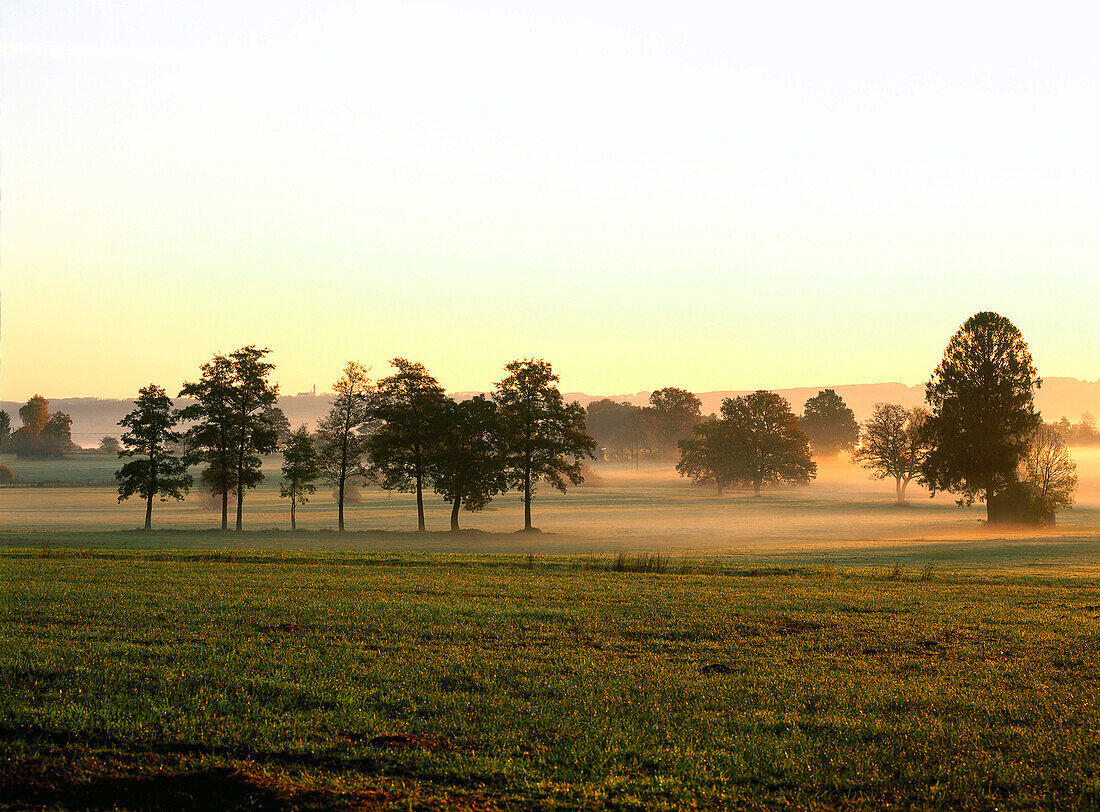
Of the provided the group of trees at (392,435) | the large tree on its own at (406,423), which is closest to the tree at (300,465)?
the group of trees at (392,435)

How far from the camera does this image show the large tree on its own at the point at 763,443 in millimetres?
119500

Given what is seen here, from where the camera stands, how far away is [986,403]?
69125mm

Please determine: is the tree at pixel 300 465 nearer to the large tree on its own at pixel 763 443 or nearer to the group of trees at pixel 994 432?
the group of trees at pixel 994 432

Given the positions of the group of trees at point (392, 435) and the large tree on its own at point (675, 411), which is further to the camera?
the large tree on its own at point (675, 411)

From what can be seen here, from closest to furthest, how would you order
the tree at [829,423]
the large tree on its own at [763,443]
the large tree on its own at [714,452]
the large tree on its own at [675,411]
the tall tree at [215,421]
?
1. the tall tree at [215,421]
2. the large tree on its own at [763,443]
3. the large tree on its own at [714,452]
4. the tree at [829,423]
5. the large tree on its own at [675,411]

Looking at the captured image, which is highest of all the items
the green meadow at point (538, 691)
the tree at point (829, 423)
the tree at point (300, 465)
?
the tree at point (829, 423)

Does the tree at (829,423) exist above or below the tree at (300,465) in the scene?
above

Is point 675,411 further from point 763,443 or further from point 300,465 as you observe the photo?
point 300,465

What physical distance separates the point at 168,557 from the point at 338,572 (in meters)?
8.06

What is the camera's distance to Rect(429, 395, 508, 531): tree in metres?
60.9

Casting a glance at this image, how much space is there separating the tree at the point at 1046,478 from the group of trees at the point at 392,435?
3669 centimetres

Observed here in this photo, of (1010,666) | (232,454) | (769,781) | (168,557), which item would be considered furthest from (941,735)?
(232,454)

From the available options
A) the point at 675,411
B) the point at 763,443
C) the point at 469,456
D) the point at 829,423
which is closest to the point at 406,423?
the point at 469,456

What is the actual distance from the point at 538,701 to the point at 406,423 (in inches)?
2110
